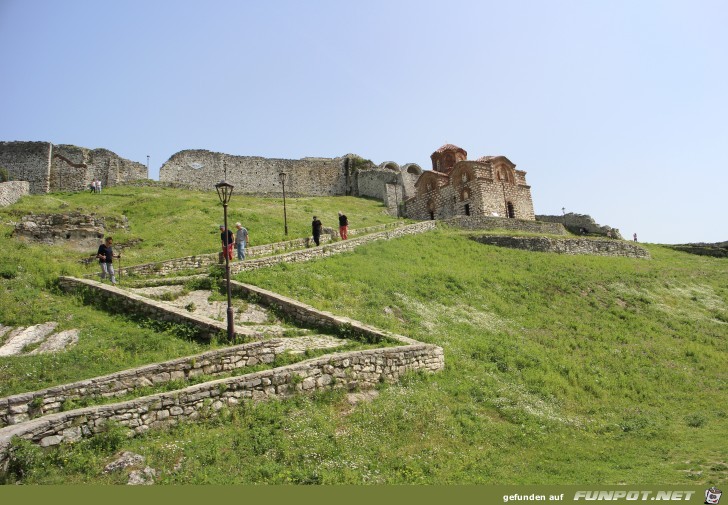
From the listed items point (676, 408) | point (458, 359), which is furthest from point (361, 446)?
point (676, 408)

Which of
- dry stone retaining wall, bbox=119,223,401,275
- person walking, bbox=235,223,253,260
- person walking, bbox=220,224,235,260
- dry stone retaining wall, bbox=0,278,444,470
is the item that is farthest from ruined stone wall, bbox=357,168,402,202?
dry stone retaining wall, bbox=0,278,444,470

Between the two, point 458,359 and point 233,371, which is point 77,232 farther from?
point 458,359

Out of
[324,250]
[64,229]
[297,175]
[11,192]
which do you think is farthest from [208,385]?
[297,175]

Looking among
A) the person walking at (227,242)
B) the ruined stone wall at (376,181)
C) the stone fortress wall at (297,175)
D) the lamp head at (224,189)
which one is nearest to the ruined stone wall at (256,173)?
the stone fortress wall at (297,175)

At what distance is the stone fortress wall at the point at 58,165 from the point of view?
130 feet

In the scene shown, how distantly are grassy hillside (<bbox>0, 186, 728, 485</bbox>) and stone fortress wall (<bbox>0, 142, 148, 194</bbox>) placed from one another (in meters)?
16.5

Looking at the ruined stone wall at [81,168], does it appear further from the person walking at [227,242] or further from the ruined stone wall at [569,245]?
the ruined stone wall at [569,245]

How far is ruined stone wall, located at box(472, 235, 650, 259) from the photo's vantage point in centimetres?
3158

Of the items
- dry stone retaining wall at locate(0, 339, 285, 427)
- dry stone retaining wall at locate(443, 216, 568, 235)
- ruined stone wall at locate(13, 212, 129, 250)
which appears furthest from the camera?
dry stone retaining wall at locate(443, 216, 568, 235)

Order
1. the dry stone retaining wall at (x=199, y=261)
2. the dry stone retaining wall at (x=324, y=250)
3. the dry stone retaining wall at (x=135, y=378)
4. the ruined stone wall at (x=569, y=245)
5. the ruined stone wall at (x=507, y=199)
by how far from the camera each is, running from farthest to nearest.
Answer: the ruined stone wall at (x=507, y=199) < the ruined stone wall at (x=569, y=245) < the dry stone retaining wall at (x=324, y=250) < the dry stone retaining wall at (x=199, y=261) < the dry stone retaining wall at (x=135, y=378)

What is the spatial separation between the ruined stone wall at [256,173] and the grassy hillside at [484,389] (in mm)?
21133

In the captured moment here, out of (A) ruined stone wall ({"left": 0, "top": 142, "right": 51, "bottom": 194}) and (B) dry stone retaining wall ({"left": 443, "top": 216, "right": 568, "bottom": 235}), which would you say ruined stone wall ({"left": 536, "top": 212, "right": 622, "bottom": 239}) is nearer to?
(B) dry stone retaining wall ({"left": 443, "top": 216, "right": 568, "bottom": 235})

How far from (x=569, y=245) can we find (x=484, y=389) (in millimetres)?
21256

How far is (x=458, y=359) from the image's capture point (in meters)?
15.5
